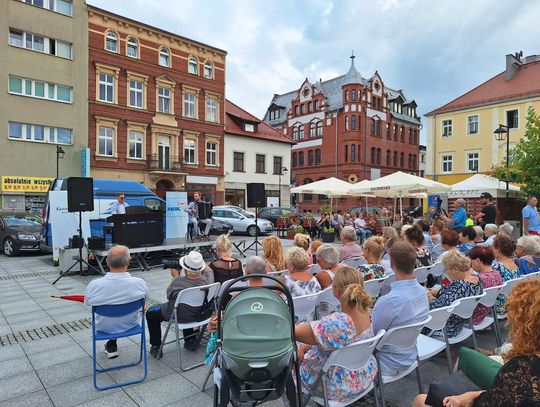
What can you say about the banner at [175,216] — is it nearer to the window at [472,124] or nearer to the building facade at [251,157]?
the building facade at [251,157]

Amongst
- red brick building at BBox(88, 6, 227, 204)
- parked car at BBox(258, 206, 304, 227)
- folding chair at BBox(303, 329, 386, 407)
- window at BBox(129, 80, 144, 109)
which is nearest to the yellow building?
parked car at BBox(258, 206, 304, 227)

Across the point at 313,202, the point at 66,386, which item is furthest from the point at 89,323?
the point at 313,202

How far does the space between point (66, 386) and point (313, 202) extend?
1615 inches

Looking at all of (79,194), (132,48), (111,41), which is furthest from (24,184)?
(79,194)

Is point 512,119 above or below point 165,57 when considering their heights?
below

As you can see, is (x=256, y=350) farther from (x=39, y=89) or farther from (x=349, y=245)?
(x=39, y=89)

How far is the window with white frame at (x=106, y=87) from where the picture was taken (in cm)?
2458

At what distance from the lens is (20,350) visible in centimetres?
443

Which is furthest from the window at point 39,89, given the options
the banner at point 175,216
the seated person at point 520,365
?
the seated person at point 520,365

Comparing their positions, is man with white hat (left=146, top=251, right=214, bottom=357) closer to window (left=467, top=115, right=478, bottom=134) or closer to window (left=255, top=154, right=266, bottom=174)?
window (left=255, top=154, right=266, bottom=174)

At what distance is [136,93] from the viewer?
26219 millimetres

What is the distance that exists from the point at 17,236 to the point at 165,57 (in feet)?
63.7

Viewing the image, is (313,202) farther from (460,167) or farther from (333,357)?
(333,357)

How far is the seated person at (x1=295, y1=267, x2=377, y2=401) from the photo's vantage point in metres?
2.50
